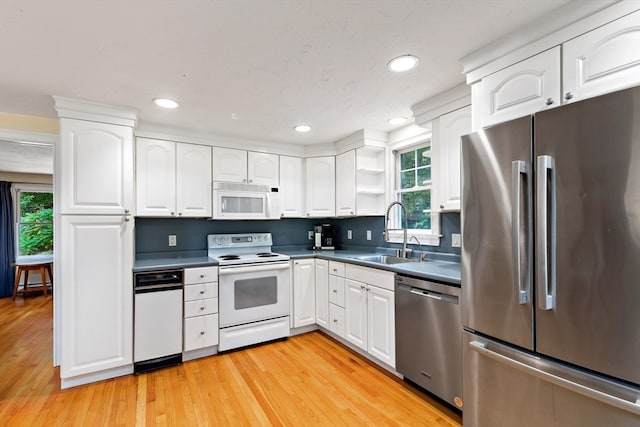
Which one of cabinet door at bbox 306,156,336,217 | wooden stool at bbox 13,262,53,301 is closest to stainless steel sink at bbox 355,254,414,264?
cabinet door at bbox 306,156,336,217

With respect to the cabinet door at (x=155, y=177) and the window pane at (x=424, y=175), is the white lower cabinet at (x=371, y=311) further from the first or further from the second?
the cabinet door at (x=155, y=177)

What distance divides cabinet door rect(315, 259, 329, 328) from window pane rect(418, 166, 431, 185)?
4.36 feet

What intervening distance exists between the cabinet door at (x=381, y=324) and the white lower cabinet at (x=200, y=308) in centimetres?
149

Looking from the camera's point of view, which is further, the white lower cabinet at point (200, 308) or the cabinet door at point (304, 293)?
the cabinet door at point (304, 293)

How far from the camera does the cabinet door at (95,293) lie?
236 centimetres

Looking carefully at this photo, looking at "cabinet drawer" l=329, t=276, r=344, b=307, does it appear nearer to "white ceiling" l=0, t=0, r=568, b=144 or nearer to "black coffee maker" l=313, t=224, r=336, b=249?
"black coffee maker" l=313, t=224, r=336, b=249

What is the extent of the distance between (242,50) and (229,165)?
6.03 feet

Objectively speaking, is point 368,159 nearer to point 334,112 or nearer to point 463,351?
point 334,112

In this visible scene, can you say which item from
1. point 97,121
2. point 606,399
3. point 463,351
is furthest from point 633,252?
point 97,121

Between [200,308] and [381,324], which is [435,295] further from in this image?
[200,308]

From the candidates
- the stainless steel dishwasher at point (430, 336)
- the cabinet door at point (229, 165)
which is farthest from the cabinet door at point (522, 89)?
the cabinet door at point (229, 165)

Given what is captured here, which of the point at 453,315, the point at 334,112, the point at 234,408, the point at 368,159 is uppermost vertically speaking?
the point at 334,112

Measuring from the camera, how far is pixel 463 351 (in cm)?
171

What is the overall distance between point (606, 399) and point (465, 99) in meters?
1.87
